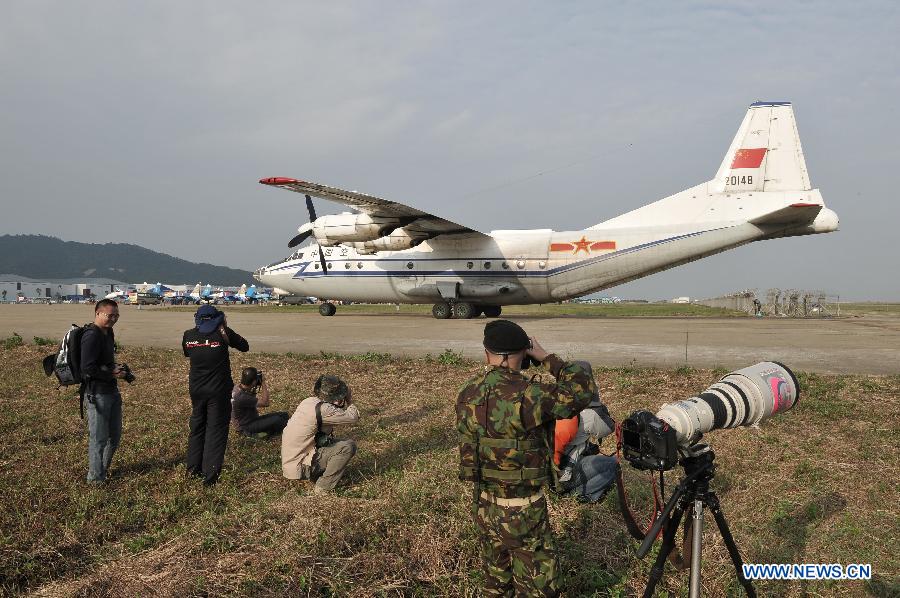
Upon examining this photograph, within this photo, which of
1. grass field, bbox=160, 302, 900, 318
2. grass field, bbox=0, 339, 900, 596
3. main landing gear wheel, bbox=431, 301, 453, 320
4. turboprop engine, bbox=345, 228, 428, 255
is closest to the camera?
grass field, bbox=0, 339, 900, 596

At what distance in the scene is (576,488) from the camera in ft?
15.5

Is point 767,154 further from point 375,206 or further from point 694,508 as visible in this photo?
point 694,508

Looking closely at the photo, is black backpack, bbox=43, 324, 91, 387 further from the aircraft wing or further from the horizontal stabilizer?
the horizontal stabilizer

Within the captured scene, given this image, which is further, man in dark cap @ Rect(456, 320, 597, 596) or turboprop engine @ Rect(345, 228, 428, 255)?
turboprop engine @ Rect(345, 228, 428, 255)

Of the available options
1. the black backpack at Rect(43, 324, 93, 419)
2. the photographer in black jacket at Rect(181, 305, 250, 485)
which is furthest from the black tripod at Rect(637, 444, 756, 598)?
the black backpack at Rect(43, 324, 93, 419)

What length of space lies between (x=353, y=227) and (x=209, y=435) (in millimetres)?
17998

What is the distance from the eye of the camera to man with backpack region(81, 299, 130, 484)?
5.71 metres

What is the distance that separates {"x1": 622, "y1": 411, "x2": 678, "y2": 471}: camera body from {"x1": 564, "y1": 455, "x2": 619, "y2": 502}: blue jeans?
1720 mm

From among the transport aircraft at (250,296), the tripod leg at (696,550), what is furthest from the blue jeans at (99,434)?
the transport aircraft at (250,296)

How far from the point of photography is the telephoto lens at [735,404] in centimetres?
307

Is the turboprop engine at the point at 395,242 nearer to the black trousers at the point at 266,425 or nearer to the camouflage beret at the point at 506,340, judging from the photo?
the black trousers at the point at 266,425

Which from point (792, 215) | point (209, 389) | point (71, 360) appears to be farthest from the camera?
point (792, 215)

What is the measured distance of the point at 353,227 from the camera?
23188 mm

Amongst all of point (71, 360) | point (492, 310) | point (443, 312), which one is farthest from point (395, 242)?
point (71, 360)
